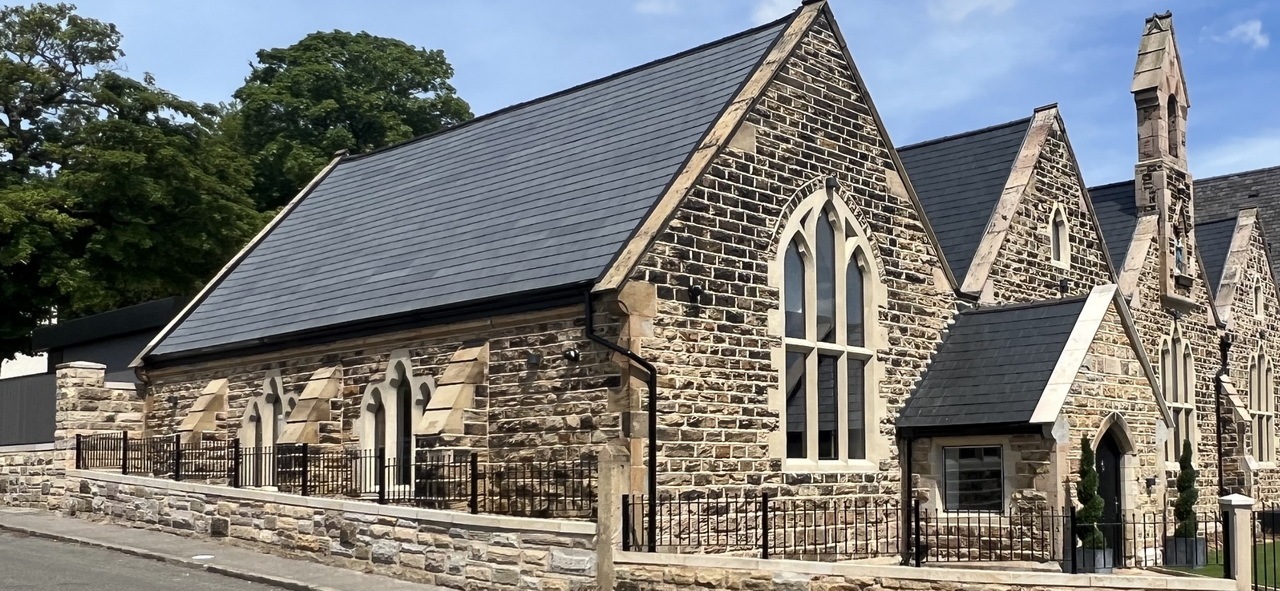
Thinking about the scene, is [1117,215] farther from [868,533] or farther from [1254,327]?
[868,533]

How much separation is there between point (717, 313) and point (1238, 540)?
675 cm

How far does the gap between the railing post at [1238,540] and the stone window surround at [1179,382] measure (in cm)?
1449

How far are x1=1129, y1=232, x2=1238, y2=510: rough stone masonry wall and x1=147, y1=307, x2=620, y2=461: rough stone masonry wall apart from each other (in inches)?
592

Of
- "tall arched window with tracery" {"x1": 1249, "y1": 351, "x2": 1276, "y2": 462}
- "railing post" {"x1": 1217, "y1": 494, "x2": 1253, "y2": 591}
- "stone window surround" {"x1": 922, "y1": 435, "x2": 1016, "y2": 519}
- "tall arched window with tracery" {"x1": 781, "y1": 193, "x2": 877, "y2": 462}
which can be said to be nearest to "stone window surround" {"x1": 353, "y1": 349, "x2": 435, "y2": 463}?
"tall arched window with tracery" {"x1": 781, "y1": 193, "x2": 877, "y2": 462}

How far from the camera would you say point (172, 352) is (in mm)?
24594

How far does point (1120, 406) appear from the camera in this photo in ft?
62.7

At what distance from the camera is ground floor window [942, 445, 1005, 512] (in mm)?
18688

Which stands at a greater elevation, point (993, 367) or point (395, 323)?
point (395, 323)

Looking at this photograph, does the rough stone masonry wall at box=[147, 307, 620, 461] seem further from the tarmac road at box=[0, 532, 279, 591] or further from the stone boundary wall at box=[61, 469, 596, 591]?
the tarmac road at box=[0, 532, 279, 591]

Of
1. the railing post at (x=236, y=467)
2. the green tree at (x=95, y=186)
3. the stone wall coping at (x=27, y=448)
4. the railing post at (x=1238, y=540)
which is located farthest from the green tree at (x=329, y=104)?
the railing post at (x=1238, y=540)

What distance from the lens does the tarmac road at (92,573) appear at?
15.7 m

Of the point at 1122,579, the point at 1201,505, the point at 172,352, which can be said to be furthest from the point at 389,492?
the point at 1201,505


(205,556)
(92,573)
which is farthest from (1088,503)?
(92,573)

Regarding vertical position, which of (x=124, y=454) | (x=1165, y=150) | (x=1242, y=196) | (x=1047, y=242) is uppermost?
(x=1242, y=196)
